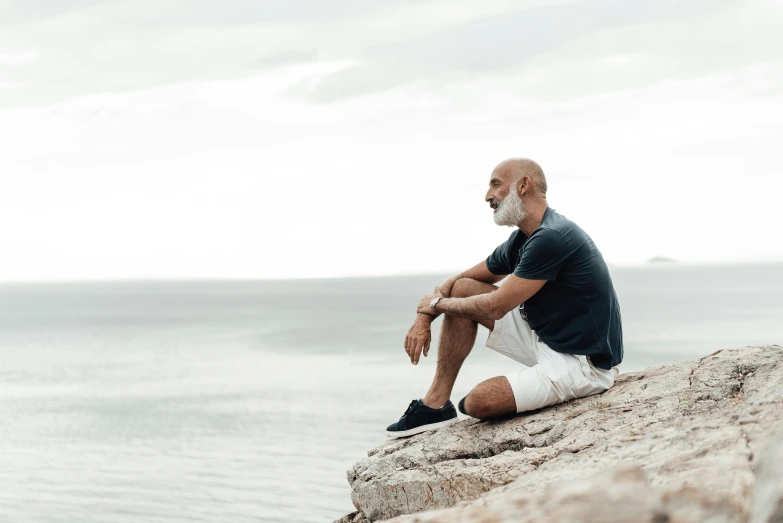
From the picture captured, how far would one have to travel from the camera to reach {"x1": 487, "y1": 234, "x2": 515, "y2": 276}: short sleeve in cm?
641

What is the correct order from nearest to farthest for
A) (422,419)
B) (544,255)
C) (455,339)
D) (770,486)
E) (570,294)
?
(770,486) < (544,255) < (570,294) < (455,339) < (422,419)

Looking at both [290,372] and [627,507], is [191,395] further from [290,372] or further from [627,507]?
[627,507]

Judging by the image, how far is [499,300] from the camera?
18.4 ft

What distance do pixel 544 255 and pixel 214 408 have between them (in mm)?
38621

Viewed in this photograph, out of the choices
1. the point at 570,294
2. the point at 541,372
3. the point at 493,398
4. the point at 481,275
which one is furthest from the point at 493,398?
the point at 481,275

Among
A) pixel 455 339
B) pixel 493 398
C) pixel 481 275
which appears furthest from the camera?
pixel 481 275

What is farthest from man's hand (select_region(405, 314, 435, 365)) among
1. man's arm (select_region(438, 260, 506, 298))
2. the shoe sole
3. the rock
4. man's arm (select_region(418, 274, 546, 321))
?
the rock

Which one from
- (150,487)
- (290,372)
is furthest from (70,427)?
(290,372)

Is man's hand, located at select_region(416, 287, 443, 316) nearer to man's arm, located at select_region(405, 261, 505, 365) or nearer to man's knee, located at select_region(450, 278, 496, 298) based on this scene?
man's arm, located at select_region(405, 261, 505, 365)

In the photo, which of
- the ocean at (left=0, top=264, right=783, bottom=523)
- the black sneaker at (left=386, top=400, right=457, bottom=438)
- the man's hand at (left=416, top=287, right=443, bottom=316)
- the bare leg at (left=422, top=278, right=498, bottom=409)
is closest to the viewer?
the man's hand at (left=416, top=287, right=443, bottom=316)

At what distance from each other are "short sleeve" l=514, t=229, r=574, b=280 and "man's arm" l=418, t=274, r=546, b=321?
6cm

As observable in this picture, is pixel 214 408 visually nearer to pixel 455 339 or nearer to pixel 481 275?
pixel 481 275

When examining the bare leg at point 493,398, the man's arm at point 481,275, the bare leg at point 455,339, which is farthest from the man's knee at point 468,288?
the bare leg at point 493,398

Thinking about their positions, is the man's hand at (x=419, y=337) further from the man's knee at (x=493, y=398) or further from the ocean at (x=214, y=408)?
the ocean at (x=214, y=408)
